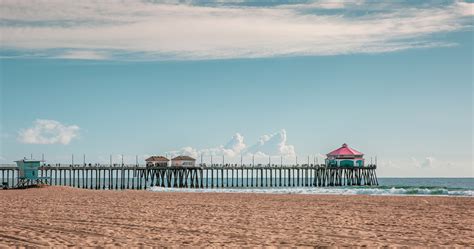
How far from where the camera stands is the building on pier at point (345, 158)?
277 feet

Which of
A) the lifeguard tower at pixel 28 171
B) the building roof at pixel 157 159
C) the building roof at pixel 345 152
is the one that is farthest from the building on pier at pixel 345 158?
the lifeguard tower at pixel 28 171

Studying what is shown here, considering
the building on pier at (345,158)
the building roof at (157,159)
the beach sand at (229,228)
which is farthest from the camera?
the building on pier at (345,158)

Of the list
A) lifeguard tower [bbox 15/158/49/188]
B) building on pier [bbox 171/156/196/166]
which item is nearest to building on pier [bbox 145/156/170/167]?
building on pier [bbox 171/156/196/166]

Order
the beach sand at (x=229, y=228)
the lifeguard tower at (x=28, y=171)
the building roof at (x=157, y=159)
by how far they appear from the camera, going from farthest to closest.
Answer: the building roof at (x=157, y=159)
the lifeguard tower at (x=28, y=171)
the beach sand at (x=229, y=228)

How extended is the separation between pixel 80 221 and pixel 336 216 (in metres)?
8.46

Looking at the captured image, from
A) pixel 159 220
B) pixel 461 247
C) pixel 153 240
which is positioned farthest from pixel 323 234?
pixel 159 220

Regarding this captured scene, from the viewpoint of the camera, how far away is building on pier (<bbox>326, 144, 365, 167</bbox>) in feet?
277

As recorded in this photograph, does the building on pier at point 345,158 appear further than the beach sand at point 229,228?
Yes

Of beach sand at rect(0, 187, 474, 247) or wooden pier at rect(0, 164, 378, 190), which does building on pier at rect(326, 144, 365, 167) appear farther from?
beach sand at rect(0, 187, 474, 247)

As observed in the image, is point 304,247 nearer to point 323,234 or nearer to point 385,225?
point 323,234

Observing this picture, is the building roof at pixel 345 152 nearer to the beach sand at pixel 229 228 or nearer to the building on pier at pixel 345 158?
the building on pier at pixel 345 158

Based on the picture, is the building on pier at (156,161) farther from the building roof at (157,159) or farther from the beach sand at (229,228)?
the beach sand at (229,228)

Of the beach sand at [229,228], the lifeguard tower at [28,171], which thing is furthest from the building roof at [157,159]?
the beach sand at [229,228]

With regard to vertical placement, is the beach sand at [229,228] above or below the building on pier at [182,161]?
below
